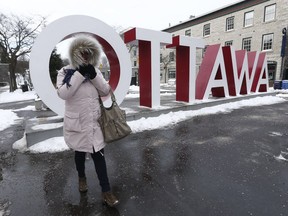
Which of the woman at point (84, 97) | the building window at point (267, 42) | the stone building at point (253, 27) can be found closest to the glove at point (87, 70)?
the woman at point (84, 97)

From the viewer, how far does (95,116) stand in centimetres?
229

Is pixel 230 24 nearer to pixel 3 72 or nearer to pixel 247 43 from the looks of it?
pixel 247 43

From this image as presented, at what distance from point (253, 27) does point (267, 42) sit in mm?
2586

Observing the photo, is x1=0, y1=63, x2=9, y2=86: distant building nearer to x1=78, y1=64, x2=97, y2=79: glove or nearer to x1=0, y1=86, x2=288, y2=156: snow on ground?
x1=0, y1=86, x2=288, y2=156: snow on ground

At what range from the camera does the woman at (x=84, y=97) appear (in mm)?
2131

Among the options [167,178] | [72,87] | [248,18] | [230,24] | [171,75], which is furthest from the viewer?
[171,75]

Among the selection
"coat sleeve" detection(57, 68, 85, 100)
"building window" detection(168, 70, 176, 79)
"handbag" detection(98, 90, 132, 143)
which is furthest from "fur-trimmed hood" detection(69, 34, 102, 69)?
"building window" detection(168, 70, 176, 79)

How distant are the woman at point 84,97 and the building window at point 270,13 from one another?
26.3 m

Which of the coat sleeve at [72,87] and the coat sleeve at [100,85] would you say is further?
the coat sleeve at [100,85]

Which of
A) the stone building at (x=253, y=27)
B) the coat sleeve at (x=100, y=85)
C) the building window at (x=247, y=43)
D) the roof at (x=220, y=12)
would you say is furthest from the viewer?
the building window at (x=247, y=43)

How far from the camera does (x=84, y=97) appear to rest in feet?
7.30

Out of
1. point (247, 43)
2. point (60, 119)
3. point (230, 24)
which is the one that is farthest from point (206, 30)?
point (60, 119)

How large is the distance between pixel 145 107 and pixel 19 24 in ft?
70.4

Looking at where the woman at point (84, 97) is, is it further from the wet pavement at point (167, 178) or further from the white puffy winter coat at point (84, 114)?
the wet pavement at point (167, 178)
